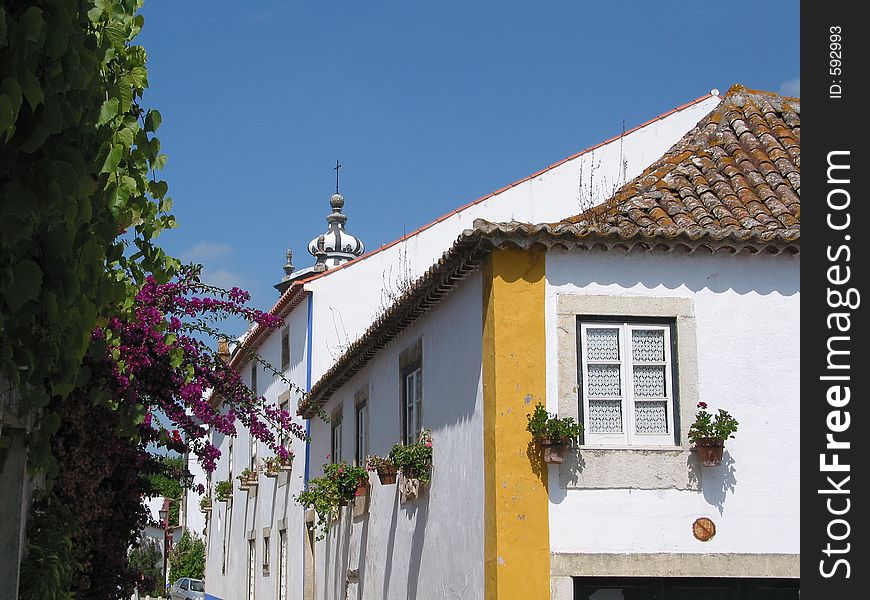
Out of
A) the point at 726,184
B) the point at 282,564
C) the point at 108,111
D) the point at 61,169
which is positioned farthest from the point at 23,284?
the point at 282,564

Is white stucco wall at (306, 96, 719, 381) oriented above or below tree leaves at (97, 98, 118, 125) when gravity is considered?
above

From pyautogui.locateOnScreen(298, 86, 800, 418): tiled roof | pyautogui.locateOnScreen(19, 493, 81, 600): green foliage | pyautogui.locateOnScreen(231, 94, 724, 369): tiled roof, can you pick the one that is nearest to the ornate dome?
pyautogui.locateOnScreen(231, 94, 724, 369): tiled roof

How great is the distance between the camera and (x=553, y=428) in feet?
33.7

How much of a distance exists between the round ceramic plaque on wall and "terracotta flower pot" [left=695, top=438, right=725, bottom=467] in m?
0.51

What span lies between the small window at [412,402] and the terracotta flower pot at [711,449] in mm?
4244

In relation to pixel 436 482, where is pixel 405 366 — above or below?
above

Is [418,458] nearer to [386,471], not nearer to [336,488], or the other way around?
[386,471]

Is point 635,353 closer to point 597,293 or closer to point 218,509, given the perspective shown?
point 597,293

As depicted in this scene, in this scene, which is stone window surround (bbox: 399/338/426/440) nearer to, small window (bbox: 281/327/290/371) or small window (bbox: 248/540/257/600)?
small window (bbox: 281/327/290/371)

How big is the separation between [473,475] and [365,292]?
12079 mm

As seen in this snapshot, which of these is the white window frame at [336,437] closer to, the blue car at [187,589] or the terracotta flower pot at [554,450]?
the terracotta flower pot at [554,450]

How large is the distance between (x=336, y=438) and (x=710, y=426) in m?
10.7

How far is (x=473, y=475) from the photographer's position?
449 inches

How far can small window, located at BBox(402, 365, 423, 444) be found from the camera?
46.5 ft
